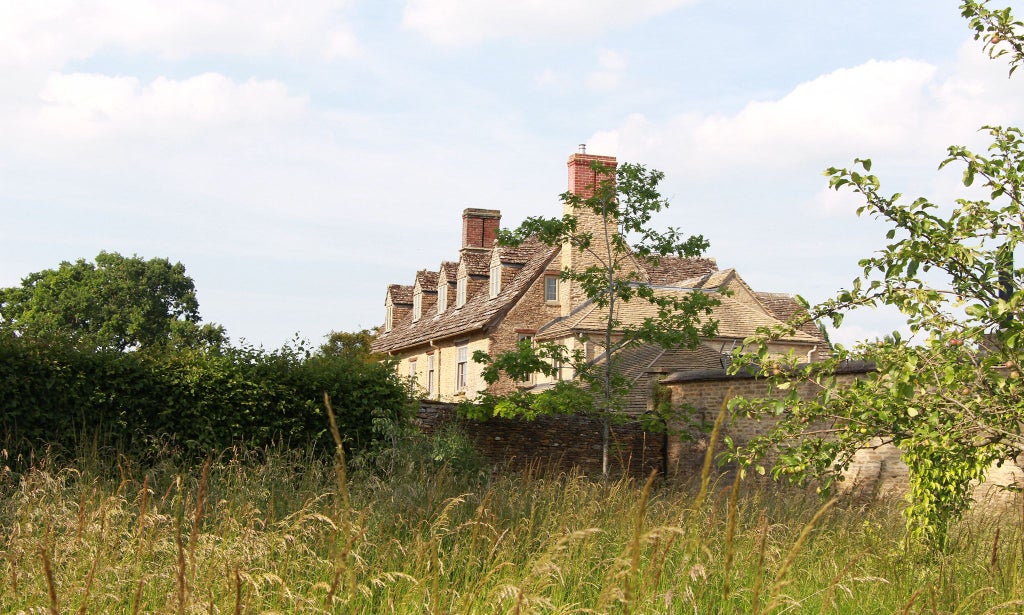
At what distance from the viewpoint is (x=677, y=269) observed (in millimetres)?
36969

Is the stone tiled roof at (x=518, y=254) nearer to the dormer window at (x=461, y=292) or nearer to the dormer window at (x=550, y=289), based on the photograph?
the dormer window at (x=550, y=289)

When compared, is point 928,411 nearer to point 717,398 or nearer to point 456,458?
point 456,458

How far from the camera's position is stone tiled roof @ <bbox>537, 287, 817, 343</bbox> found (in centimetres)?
3012

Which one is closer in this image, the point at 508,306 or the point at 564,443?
the point at 564,443

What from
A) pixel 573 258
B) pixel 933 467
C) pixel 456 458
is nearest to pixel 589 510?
pixel 933 467

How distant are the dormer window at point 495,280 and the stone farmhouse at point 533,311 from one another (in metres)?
0.05

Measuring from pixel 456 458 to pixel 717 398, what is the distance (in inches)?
213

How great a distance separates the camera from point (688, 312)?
673 inches

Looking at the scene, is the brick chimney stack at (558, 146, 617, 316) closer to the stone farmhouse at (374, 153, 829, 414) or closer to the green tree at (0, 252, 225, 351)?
the stone farmhouse at (374, 153, 829, 414)

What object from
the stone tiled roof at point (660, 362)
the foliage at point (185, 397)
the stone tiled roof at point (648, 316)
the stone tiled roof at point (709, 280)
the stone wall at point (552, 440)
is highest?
the stone tiled roof at point (709, 280)

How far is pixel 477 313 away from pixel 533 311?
2641 millimetres

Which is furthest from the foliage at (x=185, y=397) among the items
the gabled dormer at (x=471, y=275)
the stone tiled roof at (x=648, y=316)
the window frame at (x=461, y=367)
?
the gabled dormer at (x=471, y=275)

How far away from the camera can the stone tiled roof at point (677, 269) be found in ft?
116

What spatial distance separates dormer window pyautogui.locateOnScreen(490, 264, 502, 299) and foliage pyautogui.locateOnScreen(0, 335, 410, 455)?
1858 centimetres
